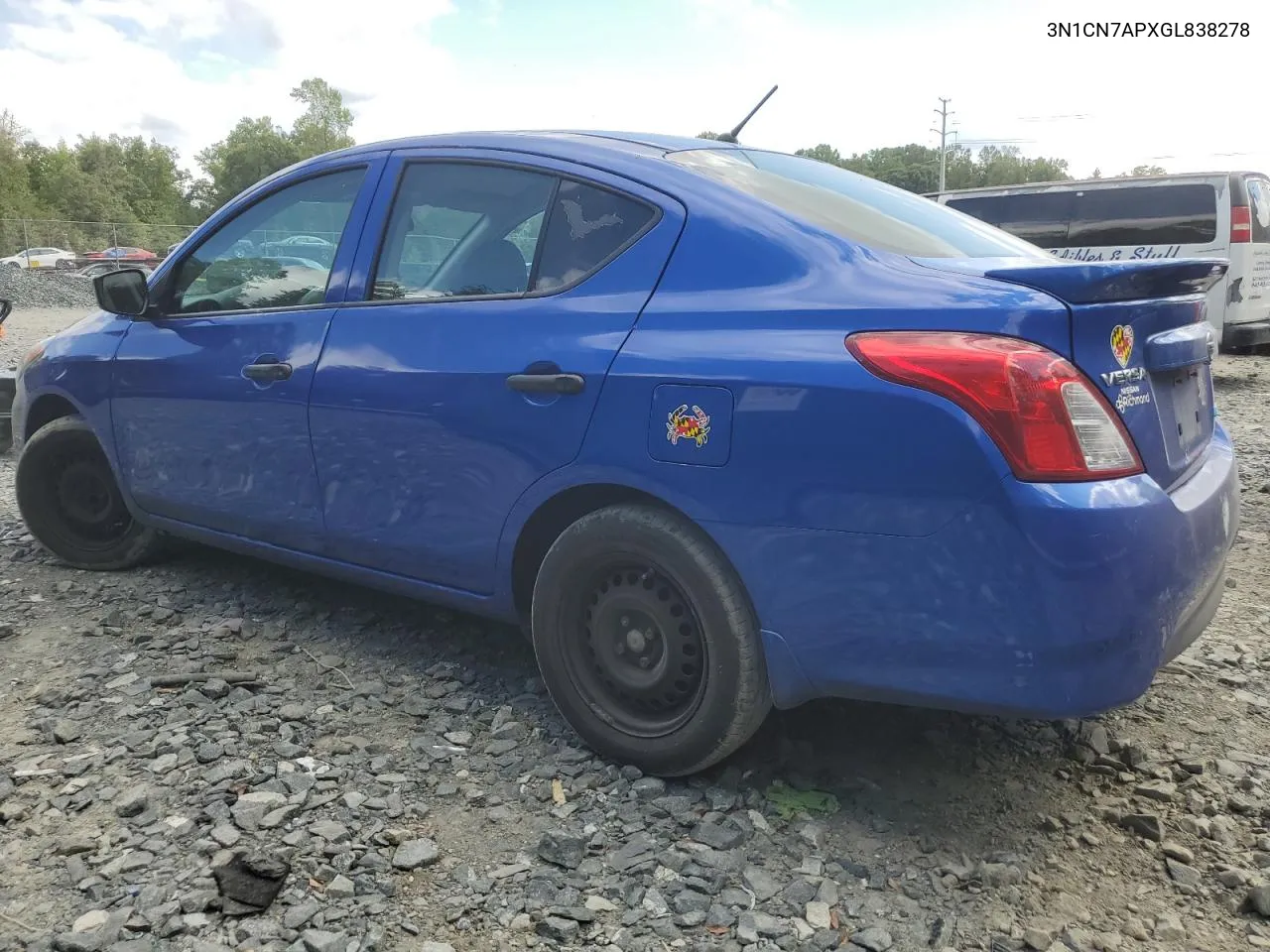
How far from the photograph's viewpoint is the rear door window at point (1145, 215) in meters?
11.8

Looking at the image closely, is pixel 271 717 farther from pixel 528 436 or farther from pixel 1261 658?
pixel 1261 658

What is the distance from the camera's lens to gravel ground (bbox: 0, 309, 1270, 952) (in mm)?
2158

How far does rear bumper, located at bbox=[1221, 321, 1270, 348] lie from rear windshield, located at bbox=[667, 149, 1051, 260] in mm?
9297

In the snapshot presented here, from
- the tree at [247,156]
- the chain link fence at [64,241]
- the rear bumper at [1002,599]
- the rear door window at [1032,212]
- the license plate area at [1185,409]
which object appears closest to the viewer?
the rear bumper at [1002,599]

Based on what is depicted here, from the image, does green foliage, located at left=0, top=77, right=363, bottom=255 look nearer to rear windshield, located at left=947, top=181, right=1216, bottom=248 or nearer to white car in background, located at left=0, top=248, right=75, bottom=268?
white car in background, located at left=0, top=248, right=75, bottom=268

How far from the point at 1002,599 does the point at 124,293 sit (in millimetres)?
3385

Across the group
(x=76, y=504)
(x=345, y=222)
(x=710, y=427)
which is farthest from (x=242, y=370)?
(x=710, y=427)

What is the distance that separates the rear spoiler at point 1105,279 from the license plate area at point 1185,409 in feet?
0.64

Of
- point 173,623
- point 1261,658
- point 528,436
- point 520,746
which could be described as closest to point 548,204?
point 528,436

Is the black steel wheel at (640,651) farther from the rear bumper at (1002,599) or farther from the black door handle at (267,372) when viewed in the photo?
the black door handle at (267,372)

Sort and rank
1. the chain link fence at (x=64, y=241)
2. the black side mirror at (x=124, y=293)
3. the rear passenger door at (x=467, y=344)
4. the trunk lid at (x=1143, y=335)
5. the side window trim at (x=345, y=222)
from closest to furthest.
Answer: the trunk lid at (x=1143, y=335) → the rear passenger door at (x=467, y=344) → the side window trim at (x=345, y=222) → the black side mirror at (x=124, y=293) → the chain link fence at (x=64, y=241)

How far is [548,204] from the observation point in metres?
2.92

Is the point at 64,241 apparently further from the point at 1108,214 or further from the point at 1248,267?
the point at 1248,267

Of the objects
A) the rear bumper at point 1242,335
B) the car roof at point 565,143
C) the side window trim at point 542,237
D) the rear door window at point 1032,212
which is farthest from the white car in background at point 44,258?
the side window trim at point 542,237
